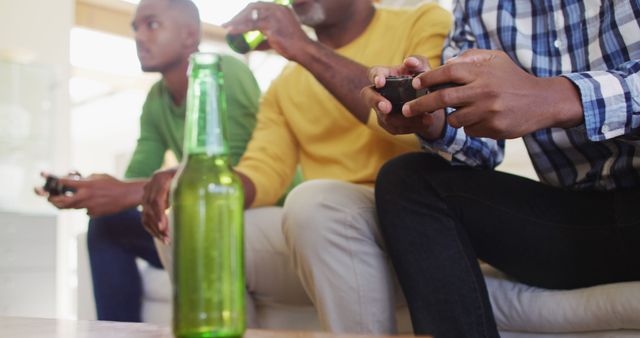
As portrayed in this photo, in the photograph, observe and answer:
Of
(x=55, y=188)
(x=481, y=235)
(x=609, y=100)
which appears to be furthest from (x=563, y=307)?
(x=55, y=188)

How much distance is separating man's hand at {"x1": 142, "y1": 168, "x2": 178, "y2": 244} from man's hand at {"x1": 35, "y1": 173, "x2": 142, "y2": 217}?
217mm

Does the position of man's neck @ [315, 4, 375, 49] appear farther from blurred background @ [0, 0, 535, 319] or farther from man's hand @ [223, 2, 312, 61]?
blurred background @ [0, 0, 535, 319]

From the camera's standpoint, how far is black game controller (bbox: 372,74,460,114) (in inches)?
30.1

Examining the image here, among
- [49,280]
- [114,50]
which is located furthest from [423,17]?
[114,50]

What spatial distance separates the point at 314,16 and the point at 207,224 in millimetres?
1052

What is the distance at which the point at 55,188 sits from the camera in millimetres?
1398

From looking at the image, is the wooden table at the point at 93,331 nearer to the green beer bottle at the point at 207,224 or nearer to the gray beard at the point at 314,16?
the green beer bottle at the point at 207,224

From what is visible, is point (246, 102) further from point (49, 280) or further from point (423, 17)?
point (49, 280)

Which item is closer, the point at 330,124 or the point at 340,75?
the point at 340,75

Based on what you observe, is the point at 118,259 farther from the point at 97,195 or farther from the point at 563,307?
the point at 563,307

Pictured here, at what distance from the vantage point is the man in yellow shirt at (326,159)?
39.1 inches

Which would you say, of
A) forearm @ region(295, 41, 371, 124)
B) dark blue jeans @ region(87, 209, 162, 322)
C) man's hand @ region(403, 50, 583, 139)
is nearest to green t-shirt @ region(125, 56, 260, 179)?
dark blue jeans @ region(87, 209, 162, 322)

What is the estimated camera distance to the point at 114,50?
3777 millimetres

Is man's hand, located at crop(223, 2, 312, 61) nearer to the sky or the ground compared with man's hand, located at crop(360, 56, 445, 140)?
nearer to the sky
